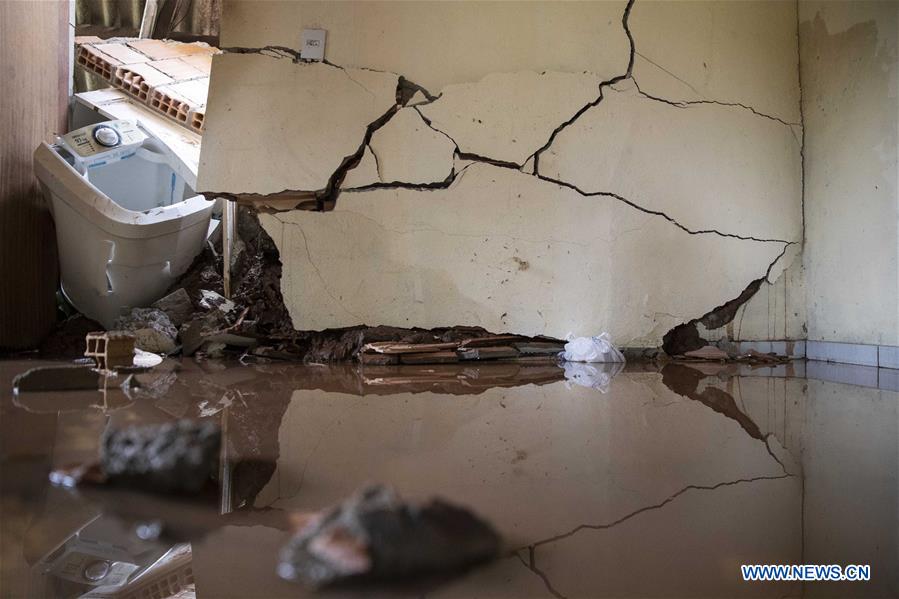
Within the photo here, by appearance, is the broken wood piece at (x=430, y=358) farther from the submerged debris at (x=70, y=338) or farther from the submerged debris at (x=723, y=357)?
the submerged debris at (x=70, y=338)

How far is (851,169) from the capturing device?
284 centimetres

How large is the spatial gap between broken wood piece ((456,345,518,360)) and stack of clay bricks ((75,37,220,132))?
312cm

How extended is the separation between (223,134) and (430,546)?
2793mm

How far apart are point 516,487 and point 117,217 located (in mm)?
3192

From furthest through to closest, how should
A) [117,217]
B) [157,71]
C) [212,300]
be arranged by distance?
[157,71], [212,300], [117,217]

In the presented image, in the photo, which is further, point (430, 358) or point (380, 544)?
point (430, 358)

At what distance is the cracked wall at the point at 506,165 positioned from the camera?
3.03m

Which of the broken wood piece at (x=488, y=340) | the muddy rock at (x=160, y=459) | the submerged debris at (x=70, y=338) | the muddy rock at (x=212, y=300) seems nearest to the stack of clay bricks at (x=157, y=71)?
the muddy rock at (x=212, y=300)

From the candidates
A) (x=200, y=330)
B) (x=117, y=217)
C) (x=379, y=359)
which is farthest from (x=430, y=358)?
(x=117, y=217)

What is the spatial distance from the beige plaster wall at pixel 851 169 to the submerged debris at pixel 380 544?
2.63 meters

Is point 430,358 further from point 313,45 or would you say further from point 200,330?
point 313,45

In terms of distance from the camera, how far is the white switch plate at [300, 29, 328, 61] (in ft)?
10.0

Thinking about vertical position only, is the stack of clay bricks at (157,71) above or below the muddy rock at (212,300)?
above

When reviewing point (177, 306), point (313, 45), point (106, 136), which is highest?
point (313, 45)
